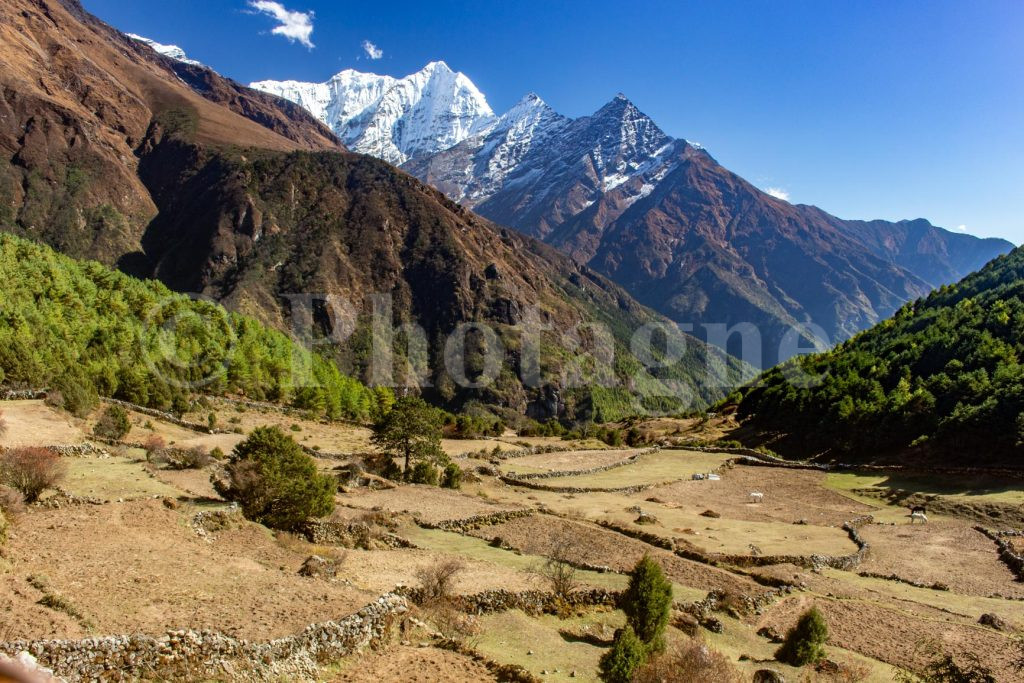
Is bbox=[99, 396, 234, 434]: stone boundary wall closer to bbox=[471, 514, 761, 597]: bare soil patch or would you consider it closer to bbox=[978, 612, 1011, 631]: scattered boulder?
bbox=[471, 514, 761, 597]: bare soil patch

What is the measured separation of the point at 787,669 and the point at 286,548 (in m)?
18.2

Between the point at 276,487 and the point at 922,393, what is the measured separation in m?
65.6

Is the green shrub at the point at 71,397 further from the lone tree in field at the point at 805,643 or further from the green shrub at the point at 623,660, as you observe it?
the lone tree in field at the point at 805,643

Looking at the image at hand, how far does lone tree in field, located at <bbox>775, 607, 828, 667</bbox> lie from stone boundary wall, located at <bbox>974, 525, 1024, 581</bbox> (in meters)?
17.0

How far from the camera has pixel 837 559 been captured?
31.8 metres

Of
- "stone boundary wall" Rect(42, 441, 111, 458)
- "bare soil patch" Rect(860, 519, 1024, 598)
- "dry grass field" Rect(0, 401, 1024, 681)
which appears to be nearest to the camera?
"dry grass field" Rect(0, 401, 1024, 681)

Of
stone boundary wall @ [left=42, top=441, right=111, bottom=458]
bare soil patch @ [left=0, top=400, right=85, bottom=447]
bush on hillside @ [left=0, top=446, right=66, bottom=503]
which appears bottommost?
stone boundary wall @ [left=42, top=441, right=111, bottom=458]

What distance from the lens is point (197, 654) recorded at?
1333 centimetres

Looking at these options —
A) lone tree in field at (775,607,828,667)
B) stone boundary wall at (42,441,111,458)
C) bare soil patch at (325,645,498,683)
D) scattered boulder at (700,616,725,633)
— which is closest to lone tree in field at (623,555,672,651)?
scattered boulder at (700,616,725,633)

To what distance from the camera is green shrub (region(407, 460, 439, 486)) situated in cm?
4566

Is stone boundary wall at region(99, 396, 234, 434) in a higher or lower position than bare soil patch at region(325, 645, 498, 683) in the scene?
higher

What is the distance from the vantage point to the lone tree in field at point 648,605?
19.7 metres

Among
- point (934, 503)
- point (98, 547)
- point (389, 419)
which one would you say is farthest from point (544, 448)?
point (98, 547)

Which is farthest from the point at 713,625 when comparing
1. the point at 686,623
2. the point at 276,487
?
the point at 276,487
